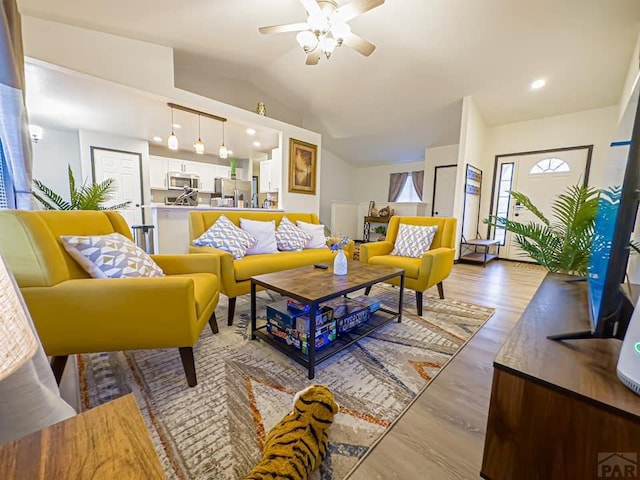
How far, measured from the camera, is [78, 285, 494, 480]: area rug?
0.99 metres

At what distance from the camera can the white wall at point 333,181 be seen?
7207mm

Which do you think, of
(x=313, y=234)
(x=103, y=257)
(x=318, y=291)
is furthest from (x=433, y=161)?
(x=103, y=257)

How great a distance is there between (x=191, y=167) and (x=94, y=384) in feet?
19.3

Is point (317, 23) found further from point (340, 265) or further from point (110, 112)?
point (110, 112)

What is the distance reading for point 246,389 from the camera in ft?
4.33

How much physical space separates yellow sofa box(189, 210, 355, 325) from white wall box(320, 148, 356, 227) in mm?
3810

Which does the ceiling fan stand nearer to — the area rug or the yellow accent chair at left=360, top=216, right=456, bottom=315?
the yellow accent chair at left=360, top=216, right=456, bottom=315

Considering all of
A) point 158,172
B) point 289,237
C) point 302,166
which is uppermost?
point 302,166

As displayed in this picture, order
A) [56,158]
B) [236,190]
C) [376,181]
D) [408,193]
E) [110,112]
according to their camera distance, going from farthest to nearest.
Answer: [376,181], [408,193], [236,190], [56,158], [110,112]

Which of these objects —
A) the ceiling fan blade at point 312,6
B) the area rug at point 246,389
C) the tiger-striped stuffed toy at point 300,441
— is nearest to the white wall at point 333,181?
the ceiling fan blade at point 312,6

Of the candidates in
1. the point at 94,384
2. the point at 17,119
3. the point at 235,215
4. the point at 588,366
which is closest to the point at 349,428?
the point at 588,366

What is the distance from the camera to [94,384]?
134 cm

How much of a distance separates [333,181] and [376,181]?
132 cm

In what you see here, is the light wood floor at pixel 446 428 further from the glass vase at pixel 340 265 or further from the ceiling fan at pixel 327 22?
the ceiling fan at pixel 327 22
